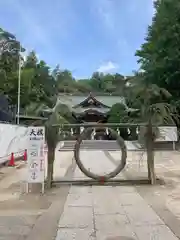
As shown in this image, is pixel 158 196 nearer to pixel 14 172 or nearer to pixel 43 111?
pixel 43 111

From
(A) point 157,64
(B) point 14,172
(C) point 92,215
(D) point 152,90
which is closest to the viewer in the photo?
(C) point 92,215

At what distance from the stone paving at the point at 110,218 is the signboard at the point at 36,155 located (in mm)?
1024

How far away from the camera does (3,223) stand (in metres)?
5.89

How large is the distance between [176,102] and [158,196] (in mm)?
18293

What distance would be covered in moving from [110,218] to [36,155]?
3.54 meters

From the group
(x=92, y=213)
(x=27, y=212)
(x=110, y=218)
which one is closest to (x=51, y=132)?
(x=27, y=212)

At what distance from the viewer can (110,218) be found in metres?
6.14

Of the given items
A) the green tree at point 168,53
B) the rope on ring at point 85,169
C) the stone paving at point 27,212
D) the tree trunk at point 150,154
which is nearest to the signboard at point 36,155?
the stone paving at point 27,212

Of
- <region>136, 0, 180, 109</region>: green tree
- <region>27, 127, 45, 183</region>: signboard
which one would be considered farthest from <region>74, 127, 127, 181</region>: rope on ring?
<region>136, 0, 180, 109</region>: green tree

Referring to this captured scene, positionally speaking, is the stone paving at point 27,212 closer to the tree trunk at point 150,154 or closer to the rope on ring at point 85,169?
the rope on ring at point 85,169

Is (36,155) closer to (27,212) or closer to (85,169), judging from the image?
(85,169)

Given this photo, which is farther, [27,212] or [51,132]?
[51,132]

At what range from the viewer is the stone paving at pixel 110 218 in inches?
200

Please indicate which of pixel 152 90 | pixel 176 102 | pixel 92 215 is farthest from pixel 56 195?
pixel 176 102
